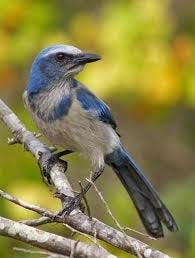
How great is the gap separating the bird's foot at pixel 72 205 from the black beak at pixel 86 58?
3.33 feet

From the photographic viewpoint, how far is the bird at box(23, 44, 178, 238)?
227 inches

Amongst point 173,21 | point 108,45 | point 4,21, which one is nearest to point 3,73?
point 4,21

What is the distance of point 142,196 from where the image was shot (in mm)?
6332

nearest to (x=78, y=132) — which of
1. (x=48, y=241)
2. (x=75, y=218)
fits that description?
(x=75, y=218)

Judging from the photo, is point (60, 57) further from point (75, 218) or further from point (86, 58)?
point (75, 218)

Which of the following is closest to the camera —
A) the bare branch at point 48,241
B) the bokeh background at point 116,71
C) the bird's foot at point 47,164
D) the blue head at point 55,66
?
the bare branch at point 48,241

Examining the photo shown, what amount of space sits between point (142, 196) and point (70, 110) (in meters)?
0.94

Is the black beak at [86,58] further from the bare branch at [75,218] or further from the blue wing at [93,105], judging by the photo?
the bare branch at [75,218]

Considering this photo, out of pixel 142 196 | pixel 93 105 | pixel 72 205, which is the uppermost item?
pixel 93 105

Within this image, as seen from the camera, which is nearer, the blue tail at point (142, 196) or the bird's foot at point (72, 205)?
the bird's foot at point (72, 205)

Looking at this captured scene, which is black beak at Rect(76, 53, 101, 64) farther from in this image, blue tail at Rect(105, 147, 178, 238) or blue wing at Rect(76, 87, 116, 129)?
blue tail at Rect(105, 147, 178, 238)

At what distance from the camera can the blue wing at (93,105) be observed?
19.3 ft

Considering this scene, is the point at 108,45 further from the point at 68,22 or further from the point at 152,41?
the point at 68,22

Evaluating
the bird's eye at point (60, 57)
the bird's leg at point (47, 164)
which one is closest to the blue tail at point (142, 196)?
the bird's leg at point (47, 164)
